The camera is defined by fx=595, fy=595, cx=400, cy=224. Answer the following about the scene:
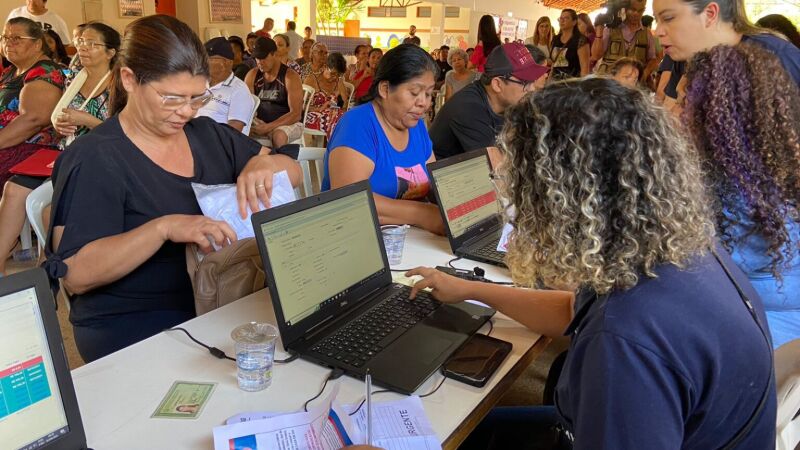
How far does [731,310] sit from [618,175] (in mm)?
240

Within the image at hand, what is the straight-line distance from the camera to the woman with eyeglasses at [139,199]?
4.41 ft

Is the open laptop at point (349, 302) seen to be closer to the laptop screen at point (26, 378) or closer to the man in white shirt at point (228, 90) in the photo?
the laptop screen at point (26, 378)

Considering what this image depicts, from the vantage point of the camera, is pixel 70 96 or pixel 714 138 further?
pixel 70 96

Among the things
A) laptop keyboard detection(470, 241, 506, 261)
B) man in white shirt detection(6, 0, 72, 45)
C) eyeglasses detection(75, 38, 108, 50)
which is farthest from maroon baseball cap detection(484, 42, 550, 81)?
man in white shirt detection(6, 0, 72, 45)

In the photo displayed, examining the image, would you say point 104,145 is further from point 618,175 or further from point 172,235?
point 618,175

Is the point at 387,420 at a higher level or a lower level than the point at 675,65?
lower

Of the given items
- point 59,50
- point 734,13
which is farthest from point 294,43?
point 734,13

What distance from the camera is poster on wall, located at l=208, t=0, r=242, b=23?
841 cm

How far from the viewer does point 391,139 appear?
7.32ft

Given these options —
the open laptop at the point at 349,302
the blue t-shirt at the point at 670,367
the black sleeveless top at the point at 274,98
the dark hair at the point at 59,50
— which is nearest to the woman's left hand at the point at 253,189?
the open laptop at the point at 349,302

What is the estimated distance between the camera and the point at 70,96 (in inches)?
106

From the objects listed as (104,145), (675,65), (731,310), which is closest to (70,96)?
(104,145)

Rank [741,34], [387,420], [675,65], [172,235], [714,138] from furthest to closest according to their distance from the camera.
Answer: [675,65], [741,34], [714,138], [172,235], [387,420]

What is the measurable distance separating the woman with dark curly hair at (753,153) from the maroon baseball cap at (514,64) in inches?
48.0
